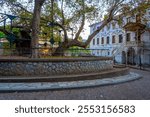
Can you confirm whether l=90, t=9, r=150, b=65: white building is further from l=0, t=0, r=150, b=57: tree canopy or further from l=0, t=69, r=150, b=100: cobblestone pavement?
l=0, t=69, r=150, b=100: cobblestone pavement

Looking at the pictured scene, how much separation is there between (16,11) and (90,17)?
6339 millimetres

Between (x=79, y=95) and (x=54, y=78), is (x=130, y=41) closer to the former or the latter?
(x=54, y=78)

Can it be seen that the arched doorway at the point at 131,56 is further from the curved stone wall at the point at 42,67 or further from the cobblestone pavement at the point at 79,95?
the cobblestone pavement at the point at 79,95

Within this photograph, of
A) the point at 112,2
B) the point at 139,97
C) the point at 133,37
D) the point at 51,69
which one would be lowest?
the point at 139,97

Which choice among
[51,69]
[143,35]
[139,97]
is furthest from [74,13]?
[139,97]

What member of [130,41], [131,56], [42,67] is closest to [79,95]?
[42,67]

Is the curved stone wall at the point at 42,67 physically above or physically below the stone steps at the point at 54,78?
above

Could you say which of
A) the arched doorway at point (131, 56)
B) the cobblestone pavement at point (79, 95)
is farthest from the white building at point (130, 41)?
the cobblestone pavement at point (79, 95)

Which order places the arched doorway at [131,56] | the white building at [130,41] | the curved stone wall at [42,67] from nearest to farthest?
the curved stone wall at [42,67]
the white building at [130,41]
the arched doorway at [131,56]

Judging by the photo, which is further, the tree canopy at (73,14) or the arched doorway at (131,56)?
the arched doorway at (131,56)

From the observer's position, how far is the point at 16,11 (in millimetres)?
18469

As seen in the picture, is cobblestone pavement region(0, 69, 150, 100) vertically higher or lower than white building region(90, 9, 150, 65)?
lower

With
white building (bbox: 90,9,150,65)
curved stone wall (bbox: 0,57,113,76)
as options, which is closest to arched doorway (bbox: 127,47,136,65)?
white building (bbox: 90,9,150,65)

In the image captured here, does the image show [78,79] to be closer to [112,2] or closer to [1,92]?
[1,92]
